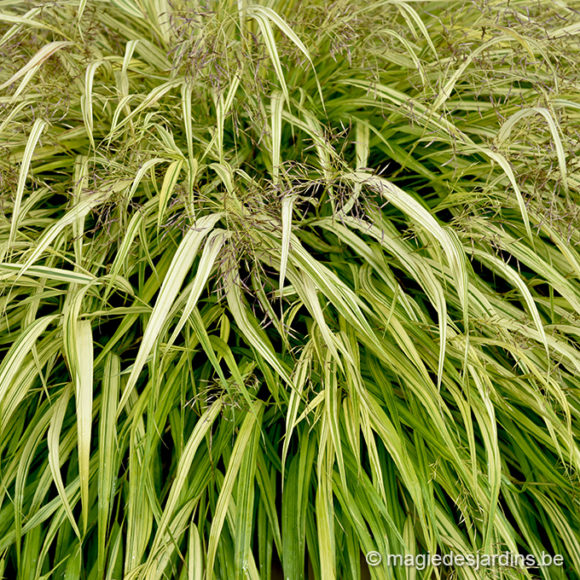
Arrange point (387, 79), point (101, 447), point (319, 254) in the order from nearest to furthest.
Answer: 1. point (101, 447)
2. point (319, 254)
3. point (387, 79)

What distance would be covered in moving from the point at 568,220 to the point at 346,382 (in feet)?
1.57

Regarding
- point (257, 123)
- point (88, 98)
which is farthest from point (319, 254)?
point (88, 98)

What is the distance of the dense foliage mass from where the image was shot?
768mm

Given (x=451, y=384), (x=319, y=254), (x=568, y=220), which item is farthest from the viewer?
(x=319, y=254)

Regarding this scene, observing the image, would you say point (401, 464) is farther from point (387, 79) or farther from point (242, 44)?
point (387, 79)

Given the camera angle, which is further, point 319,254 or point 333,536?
point 319,254

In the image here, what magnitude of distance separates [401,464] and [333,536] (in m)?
0.13

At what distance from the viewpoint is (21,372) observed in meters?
0.83

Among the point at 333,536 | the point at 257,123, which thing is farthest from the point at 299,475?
the point at 257,123

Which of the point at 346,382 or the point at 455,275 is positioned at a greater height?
the point at 455,275

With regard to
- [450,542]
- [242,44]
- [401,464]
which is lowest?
[450,542]

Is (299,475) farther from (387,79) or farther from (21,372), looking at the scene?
(387,79)

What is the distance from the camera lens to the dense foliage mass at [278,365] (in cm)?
77

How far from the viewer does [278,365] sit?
30.6 inches
